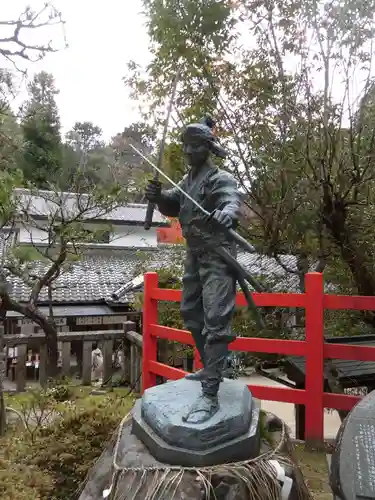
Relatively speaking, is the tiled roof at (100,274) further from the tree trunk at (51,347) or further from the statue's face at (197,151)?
the statue's face at (197,151)

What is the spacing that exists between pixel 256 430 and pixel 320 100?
4.20m

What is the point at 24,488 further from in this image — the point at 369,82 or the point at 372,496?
the point at 369,82

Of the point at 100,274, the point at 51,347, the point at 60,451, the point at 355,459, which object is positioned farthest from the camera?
the point at 100,274

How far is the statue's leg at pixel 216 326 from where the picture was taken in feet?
10.3

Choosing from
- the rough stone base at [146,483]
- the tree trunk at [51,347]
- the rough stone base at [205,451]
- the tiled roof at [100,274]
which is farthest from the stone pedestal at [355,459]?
the tiled roof at [100,274]

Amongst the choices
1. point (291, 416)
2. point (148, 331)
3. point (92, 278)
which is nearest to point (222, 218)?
point (148, 331)

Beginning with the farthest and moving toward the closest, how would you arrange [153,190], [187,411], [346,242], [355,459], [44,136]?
[44,136], [346,242], [153,190], [187,411], [355,459]

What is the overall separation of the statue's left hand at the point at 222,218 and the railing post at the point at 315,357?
6.68ft

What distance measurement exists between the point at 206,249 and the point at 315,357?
2052mm

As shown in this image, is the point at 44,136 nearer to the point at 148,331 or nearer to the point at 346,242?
the point at 148,331

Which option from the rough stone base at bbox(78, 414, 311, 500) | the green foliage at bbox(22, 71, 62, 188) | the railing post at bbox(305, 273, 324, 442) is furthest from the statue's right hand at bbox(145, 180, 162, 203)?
the green foliage at bbox(22, 71, 62, 188)

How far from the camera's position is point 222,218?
9.52 feet

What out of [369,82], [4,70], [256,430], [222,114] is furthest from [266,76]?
[256,430]

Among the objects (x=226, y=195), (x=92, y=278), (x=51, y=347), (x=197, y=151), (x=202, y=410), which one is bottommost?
(x=51, y=347)
